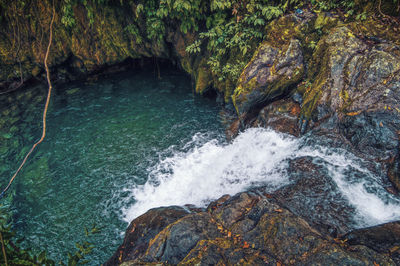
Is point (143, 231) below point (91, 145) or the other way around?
the other way around

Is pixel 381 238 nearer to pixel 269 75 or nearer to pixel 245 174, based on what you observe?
pixel 245 174

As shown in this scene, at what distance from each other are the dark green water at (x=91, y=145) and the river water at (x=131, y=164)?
33 millimetres

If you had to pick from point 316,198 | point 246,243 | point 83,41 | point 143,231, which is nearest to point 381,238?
point 316,198

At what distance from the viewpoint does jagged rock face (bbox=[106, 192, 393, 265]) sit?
3115 mm

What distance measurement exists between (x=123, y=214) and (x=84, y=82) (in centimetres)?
947

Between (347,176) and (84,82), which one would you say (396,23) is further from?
(84,82)

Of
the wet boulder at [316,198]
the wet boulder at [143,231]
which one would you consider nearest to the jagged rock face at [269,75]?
the wet boulder at [316,198]

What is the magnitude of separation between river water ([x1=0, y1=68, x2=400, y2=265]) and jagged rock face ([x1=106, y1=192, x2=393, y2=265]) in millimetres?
1304

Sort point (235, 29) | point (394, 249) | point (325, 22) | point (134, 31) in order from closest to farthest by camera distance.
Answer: point (394, 249) < point (325, 22) < point (235, 29) < point (134, 31)

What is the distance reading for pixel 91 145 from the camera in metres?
8.77

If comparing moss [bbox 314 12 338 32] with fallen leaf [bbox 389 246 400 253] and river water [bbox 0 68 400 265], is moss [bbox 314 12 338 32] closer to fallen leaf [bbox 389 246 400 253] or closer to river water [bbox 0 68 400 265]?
river water [bbox 0 68 400 265]

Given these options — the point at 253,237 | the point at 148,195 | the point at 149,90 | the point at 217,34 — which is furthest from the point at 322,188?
the point at 149,90

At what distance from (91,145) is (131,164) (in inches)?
85.8

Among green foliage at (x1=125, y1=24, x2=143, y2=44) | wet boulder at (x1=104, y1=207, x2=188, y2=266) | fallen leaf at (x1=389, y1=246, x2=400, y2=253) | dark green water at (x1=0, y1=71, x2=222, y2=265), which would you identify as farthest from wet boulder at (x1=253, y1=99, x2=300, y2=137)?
green foliage at (x1=125, y1=24, x2=143, y2=44)
